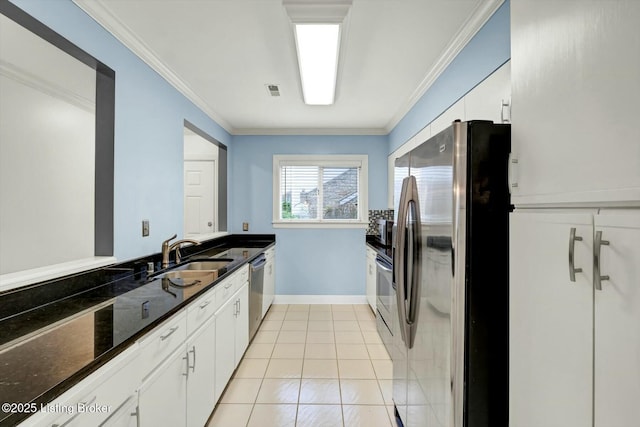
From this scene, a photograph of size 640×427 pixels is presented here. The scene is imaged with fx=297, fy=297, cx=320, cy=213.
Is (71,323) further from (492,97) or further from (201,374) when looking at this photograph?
(492,97)

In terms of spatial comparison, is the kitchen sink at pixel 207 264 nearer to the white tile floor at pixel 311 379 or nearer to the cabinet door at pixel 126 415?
the white tile floor at pixel 311 379

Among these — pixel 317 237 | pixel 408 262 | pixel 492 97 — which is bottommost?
pixel 317 237

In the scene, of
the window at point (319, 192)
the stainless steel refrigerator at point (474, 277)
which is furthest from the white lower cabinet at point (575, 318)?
the window at point (319, 192)

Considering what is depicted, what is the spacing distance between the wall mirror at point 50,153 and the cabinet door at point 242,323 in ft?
3.63

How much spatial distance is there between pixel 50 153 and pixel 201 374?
93.5 inches

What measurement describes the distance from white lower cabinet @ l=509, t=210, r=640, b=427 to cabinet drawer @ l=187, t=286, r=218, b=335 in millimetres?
1464

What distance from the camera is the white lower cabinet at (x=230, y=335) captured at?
2.05 metres

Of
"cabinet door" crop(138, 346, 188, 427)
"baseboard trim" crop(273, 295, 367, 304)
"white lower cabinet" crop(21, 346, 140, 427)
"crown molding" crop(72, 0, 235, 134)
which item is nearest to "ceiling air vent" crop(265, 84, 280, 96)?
"crown molding" crop(72, 0, 235, 134)

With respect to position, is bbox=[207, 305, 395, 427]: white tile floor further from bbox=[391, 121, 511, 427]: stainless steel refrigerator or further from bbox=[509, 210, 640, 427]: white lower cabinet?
bbox=[509, 210, 640, 427]: white lower cabinet

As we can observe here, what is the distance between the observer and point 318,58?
2.29m

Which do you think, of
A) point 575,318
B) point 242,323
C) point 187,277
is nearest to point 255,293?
point 242,323

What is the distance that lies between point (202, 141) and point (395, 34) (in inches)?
135

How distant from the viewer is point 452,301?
1.18 metres

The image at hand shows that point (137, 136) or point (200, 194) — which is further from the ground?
point (137, 136)
